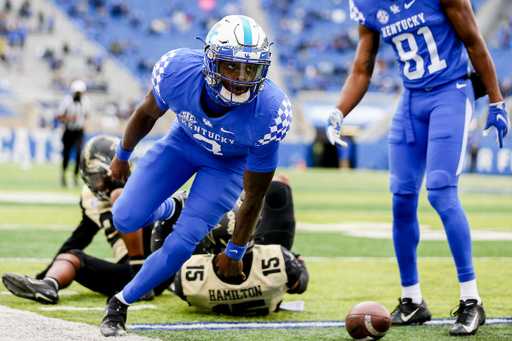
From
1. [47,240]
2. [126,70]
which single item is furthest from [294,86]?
[47,240]

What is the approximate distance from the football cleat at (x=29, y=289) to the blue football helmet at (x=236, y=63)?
5.22 feet

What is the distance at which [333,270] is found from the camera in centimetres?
483

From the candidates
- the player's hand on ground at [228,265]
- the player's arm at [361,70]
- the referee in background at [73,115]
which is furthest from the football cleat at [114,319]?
the referee in background at [73,115]

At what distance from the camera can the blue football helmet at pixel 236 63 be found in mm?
2715

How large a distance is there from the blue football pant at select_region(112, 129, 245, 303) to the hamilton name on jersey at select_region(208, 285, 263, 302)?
0.48 metres

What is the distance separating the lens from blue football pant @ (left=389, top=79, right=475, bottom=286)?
312 centimetres

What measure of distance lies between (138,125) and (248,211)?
78 cm

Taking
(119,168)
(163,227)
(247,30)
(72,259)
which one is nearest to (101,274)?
(72,259)

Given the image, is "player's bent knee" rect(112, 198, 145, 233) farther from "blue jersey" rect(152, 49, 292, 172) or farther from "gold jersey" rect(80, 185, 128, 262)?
"gold jersey" rect(80, 185, 128, 262)

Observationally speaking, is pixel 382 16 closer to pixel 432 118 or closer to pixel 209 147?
pixel 432 118

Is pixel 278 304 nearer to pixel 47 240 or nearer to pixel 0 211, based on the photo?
pixel 47 240

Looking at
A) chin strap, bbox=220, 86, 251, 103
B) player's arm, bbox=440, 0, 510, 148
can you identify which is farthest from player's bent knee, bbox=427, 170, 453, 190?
chin strap, bbox=220, 86, 251, 103

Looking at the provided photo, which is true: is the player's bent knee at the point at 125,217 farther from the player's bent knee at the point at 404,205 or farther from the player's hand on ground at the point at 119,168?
the player's bent knee at the point at 404,205

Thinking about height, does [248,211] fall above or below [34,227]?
above
